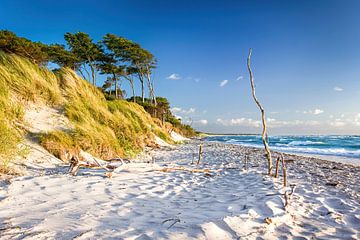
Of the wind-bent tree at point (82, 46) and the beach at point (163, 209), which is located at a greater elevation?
the wind-bent tree at point (82, 46)

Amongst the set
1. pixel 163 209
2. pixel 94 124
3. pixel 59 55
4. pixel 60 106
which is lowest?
pixel 163 209

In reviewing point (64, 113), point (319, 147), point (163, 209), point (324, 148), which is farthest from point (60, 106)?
point (319, 147)

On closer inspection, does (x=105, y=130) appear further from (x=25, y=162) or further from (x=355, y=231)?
(x=355, y=231)

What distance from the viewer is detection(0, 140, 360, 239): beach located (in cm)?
276

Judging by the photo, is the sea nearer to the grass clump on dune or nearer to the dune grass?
the grass clump on dune

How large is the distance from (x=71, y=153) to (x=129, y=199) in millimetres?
4231

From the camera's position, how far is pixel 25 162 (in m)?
5.80

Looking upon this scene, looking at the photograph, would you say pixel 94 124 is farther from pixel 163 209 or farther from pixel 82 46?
pixel 82 46

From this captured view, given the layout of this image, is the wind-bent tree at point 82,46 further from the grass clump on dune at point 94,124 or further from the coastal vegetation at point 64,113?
the grass clump on dune at point 94,124

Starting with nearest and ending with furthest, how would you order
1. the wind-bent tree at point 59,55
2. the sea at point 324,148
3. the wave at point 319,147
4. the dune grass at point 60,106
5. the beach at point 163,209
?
the beach at point 163,209 < the dune grass at point 60,106 < the sea at point 324,148 < the wave at point 319,147 < the wind-bent tree at point 59,55

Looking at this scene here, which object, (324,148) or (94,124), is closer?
(94,124)

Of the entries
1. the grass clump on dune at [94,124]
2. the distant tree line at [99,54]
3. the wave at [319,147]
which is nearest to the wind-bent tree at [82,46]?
the distant tree line at [99,54]

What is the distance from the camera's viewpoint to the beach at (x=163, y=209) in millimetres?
2760

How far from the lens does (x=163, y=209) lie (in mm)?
3574
